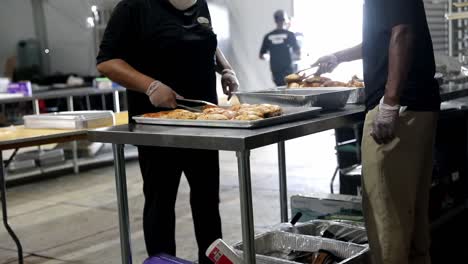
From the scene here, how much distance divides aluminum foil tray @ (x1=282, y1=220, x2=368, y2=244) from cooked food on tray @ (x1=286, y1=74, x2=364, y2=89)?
2.13 ft

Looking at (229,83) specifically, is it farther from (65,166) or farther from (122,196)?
(65,166)

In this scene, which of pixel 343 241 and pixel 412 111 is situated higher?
pixel 412 111

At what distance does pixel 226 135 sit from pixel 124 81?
2.03 feet

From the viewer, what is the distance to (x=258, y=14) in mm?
10273

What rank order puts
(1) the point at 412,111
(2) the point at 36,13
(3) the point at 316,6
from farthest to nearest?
(3) the point at 316,6
(2) the point at 36,13
(1) the point at 412,111

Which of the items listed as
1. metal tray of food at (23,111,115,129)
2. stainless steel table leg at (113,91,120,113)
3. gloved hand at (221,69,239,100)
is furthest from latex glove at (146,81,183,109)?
stainless steel table leg at (113,91,120,113)

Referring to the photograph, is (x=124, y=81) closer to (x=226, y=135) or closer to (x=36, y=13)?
(x=226, y=135)

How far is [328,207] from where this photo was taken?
10.0 ft

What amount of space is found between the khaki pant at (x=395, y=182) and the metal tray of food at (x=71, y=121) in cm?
200

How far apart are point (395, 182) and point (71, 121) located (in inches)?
85.2

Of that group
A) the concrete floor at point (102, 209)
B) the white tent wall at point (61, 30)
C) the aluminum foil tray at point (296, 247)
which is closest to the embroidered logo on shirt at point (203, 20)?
the aluminum foil tray at point (296, 247)

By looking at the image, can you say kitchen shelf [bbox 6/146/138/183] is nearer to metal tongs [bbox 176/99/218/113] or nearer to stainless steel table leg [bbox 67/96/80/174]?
stainless steel table leg [bbox 67/96/80/174]

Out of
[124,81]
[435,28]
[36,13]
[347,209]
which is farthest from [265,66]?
[124,81]

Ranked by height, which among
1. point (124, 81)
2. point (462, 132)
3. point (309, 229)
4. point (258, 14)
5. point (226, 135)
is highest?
point (258, 14)
